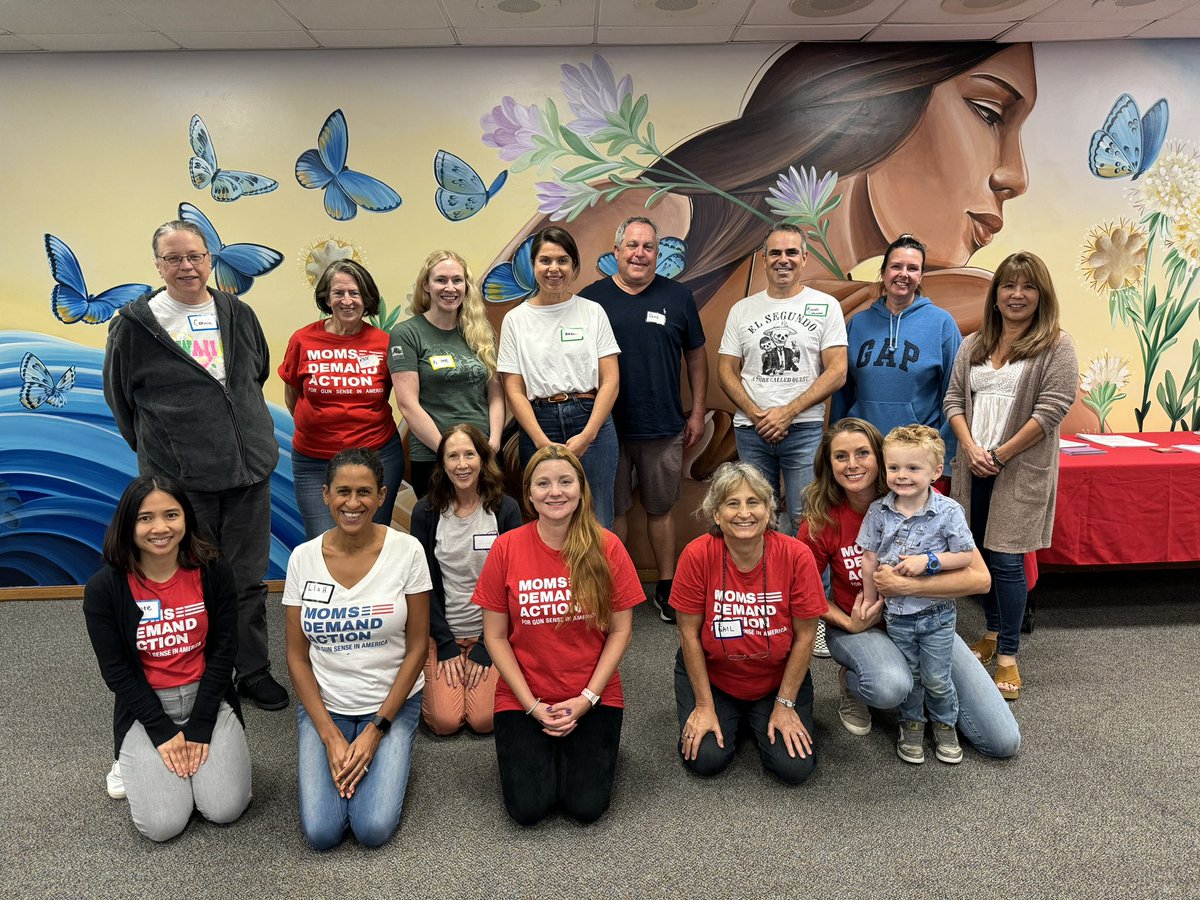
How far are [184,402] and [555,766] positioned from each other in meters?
1.61

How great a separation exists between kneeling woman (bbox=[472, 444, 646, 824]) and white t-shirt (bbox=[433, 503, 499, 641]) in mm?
370

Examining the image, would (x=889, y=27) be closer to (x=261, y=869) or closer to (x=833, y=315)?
(x=833, y=315)

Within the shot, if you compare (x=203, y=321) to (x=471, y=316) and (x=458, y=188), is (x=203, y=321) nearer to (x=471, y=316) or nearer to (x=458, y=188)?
(x=471, y=316)

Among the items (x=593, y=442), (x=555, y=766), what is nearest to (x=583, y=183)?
(x=593, y=442)

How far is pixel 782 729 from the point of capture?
6.72ft

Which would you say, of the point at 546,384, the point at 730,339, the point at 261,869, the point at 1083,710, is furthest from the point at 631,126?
the point at 261,869

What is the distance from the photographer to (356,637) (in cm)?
198

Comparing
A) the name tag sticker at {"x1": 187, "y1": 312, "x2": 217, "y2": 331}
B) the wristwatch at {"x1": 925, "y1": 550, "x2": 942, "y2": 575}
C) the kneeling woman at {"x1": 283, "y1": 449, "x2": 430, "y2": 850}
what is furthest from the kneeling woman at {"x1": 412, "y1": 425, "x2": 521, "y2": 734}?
the wristwatch at {"x1": 925, "y1": 550, "x2": 942, "y2": 575}

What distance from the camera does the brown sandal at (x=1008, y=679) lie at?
249 cm

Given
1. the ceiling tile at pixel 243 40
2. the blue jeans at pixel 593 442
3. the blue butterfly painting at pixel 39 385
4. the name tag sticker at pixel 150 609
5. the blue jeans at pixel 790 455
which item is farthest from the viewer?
the blue butterfly painting at pixel 39 385

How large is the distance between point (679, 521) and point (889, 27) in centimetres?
246

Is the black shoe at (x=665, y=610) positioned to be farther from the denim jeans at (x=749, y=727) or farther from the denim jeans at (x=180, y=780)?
the denim jeans at (x=180, y=780)

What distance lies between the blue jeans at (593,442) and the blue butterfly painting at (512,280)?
90 centimetres

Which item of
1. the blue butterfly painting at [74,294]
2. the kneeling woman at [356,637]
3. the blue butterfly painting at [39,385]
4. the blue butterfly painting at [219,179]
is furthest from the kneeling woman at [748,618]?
the blue butterfly painting at [39,385]
